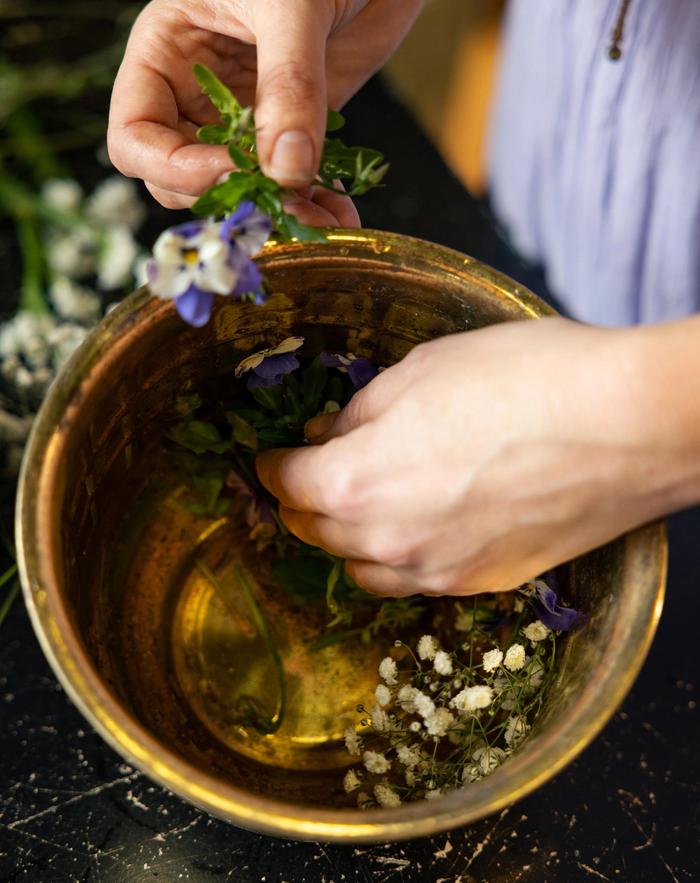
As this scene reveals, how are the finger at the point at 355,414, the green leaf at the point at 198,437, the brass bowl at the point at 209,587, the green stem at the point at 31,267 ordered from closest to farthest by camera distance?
the brass bowl at the point at 209,587 → the finger at the point at 355,414 → the green leaf at the point at 198,437 → the green stem at the point at 31,267

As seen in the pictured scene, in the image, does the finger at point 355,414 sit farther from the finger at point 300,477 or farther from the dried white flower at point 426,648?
the dried white flower at point 426,648

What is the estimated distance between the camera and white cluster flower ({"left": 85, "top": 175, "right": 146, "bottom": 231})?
0.86 meters

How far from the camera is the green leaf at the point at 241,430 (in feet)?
1.97

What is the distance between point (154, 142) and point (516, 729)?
1.36 ft

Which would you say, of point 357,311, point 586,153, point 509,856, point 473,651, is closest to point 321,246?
point 357,311

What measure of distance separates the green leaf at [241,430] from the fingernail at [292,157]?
0.62 ft

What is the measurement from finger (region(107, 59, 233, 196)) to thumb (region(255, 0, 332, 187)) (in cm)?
6

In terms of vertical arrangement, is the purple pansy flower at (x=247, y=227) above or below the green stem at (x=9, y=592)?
above

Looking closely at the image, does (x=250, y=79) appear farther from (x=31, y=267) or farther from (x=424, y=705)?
(x=424, y=705)

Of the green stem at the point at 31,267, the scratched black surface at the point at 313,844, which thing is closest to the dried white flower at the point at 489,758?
the scratched black surface at the point at 313,844

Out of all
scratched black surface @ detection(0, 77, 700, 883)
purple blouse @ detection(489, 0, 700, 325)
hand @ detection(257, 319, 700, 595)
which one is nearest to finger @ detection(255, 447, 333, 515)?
hand @ detection(257, 319, 700, 595)

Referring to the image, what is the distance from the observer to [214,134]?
1.56 ft

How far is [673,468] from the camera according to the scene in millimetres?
418

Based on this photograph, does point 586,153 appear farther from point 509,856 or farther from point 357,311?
point 509,856
